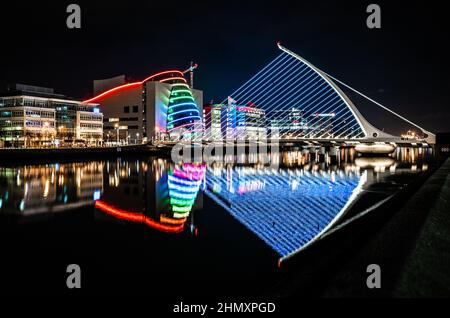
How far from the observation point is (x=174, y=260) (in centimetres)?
671

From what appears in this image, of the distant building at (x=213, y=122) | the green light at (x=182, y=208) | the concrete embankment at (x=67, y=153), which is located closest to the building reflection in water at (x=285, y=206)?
the green light at (x=182, y=208)

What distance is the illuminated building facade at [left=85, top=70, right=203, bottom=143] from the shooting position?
65.2 meters

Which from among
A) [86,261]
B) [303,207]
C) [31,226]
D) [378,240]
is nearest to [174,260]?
[86,261]

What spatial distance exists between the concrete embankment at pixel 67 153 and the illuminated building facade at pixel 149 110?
16.5m

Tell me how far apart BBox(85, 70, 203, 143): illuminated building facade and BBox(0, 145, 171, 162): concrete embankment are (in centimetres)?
1649

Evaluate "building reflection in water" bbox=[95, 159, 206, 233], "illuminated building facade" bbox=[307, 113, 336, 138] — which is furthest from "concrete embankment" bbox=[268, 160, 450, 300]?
"illuminated building facade" bbox=[307, 113, 336, 138]

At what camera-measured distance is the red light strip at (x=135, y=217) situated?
9402mm

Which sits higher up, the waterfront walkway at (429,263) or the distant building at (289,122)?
the distant building at (289,122)

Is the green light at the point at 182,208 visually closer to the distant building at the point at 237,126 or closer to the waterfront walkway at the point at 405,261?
the waterfront walkway at the point at 405,261

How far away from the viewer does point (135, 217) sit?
11.0m

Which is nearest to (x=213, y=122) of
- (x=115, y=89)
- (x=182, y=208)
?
(x=115, y=89)

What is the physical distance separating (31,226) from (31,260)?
3.22 metres

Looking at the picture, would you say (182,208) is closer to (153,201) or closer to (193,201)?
(193,201)
